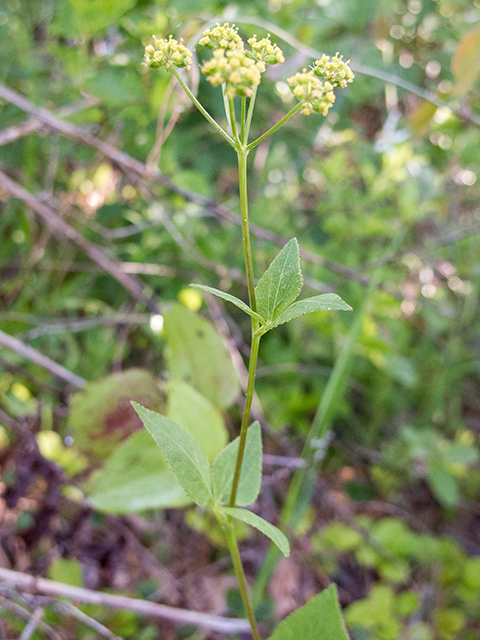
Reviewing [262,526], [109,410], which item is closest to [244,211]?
[262,526]

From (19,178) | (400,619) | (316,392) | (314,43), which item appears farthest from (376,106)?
(400,619)

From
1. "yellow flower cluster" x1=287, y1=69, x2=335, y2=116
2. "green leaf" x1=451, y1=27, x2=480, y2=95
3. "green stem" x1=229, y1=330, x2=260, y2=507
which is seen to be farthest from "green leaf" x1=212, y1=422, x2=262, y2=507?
"green leaf" x1=451, y1=27, x2=480, y2=95

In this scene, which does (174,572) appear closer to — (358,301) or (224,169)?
(358,301)

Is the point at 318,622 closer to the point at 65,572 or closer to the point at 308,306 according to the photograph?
the point at 308,306

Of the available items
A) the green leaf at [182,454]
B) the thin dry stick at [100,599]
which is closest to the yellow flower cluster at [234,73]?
the green leaf at [182,454]

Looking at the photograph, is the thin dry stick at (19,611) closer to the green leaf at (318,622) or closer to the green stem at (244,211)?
the green leaf at (318,622)
